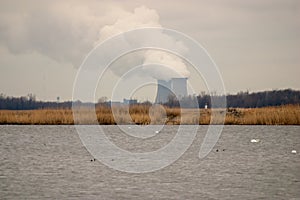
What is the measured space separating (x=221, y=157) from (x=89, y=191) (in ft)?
34.7

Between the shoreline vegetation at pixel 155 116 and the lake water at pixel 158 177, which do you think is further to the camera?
the shoreline vegetation at pixel 155 116

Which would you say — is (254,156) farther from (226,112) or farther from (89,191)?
(226,112)

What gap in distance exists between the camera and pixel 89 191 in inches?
588

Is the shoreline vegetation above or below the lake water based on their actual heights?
above

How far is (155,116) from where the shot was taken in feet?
159

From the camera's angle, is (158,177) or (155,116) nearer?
(158,177)

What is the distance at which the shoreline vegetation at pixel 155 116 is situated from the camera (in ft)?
139

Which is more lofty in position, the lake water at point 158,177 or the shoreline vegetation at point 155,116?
the shoreline vegetation at point 155,116

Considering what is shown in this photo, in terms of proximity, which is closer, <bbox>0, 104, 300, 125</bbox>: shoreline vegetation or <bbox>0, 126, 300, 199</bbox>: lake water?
<bbox>0, 126, 300, 199</bbox>: lake water

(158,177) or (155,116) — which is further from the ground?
(155,116)

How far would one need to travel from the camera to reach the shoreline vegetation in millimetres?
42438

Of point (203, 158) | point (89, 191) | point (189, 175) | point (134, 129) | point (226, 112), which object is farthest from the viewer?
point (226, 112)

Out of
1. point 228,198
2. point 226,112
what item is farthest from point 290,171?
point 226,112

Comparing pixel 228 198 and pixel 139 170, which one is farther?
pixel 139 170
